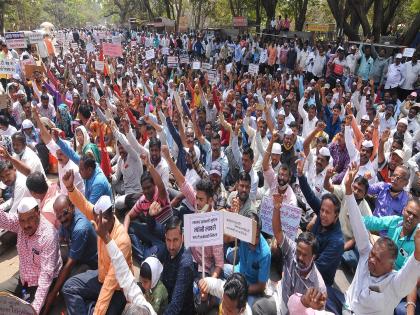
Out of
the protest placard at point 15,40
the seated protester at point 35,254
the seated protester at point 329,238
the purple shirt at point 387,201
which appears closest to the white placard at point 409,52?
the purple shirt at point 387,201

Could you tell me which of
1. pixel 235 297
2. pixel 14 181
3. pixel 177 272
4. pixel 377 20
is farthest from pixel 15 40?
pixel 377 20

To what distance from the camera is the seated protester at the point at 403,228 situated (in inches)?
131

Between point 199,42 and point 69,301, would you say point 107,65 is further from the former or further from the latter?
point 69,301

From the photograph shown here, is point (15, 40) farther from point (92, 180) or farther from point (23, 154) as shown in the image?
point (92, 180)

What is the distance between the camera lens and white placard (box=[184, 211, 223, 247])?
3.16 meters

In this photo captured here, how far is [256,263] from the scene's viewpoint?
11.3 ft

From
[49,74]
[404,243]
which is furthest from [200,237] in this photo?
[49,74]

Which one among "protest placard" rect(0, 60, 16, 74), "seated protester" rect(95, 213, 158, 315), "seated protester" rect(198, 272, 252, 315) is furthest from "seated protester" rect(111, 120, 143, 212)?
"protest placard" rect(0, 60, 16, 74)

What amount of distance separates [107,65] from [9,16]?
1317 inches

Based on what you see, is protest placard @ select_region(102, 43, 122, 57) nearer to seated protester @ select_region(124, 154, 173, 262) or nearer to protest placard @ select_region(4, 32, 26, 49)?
protest placard @ select_region(4, 32, 26, 49)

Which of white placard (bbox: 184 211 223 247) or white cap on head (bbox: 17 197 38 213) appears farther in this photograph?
white cap on head (bbox: 17 197 38 213)

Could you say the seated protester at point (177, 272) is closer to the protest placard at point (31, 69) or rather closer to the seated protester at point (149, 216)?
the seated protester at point (149, 216)

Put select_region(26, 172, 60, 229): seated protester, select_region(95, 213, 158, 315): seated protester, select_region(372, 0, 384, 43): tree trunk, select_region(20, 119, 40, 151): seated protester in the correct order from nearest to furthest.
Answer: select_region(95, 213, 158, 315): seated protester
select_region(26, 172, 60, 229): seated protester
select_region(20, 119, 40, 151): seated protester
select_region(372, 0, 384, 43): tree trunk

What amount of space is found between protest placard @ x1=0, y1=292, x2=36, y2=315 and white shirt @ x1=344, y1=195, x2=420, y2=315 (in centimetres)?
246
